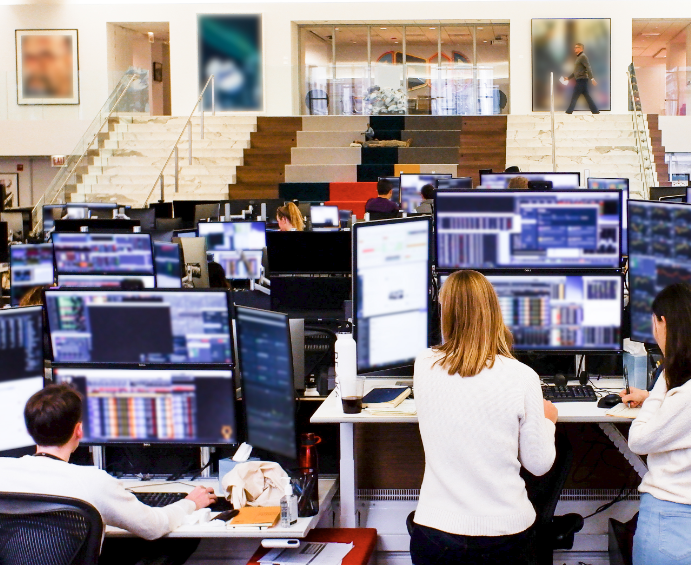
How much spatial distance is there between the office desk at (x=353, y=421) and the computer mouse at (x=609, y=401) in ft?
0.06

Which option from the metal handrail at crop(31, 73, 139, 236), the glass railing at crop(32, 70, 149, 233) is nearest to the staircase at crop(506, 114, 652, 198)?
the glass railing at crop(32, 70, 149, 233)

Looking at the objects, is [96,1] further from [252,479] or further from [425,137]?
[252,479]

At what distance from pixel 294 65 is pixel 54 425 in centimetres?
1605

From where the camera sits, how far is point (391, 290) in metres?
3.25

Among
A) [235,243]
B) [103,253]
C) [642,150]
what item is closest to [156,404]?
[103,253]

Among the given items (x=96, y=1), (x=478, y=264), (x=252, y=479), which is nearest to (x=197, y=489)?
(x=252, y=479)

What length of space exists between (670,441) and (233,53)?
16234 mm

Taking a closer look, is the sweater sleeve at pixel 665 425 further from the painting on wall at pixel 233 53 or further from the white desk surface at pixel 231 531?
the painting on wall at pixel 233 53

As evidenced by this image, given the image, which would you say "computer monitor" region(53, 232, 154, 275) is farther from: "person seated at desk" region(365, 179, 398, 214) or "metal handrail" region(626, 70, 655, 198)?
"metal handrail" region(626, 70, 655, 198)

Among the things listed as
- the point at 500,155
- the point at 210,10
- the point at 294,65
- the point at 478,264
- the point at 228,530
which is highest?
the point at 210,10

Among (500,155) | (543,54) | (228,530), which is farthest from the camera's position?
(543,54)

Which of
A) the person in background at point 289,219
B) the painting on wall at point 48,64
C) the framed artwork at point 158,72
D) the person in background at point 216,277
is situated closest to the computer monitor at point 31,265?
the person in background at point 216,277

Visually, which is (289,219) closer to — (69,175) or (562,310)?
(562,310)

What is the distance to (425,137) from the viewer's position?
14812 mm
